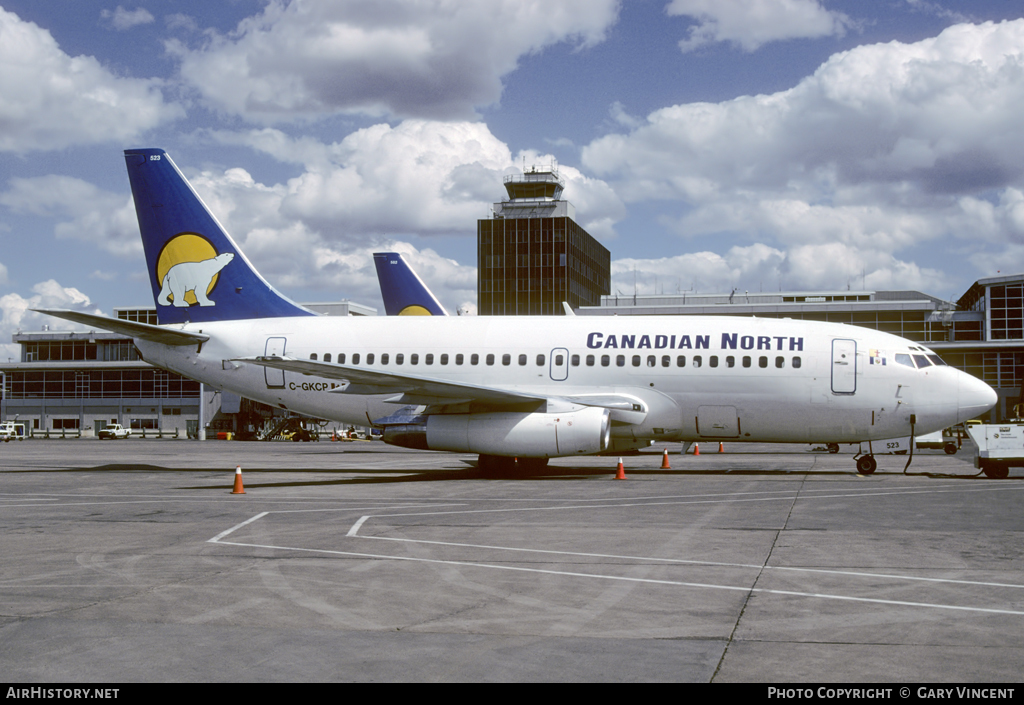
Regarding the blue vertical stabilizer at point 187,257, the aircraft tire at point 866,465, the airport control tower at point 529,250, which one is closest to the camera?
the aircraft tire at point 866,465

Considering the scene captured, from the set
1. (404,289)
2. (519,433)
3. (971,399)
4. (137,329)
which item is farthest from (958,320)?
(137,329)

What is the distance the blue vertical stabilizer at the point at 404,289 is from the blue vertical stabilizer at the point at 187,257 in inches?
539

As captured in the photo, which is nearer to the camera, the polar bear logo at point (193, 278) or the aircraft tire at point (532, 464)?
the aircraft tire at point (532, 464)

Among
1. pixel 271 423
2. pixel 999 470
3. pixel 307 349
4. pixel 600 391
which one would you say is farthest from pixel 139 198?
pixel 271 423

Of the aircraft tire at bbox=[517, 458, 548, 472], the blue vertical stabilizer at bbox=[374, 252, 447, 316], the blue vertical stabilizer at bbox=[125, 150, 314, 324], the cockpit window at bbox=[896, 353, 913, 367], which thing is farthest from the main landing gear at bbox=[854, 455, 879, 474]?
the blue vertical stabilizer at bbox=[374, 252, 447, 316]

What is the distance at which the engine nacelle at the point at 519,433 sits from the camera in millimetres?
23672

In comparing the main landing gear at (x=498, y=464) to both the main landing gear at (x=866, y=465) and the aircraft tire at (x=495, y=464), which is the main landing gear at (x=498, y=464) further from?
the main landing gear at (x=866, y=465)

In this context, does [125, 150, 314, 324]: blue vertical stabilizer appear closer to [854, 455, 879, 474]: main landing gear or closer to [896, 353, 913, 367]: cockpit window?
[854, 455, 879, 474]: main landing gear

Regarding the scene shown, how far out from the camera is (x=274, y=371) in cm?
2783

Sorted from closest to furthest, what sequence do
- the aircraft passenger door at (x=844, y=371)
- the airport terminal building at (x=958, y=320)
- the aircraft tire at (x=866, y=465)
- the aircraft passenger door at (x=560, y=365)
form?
the aircraft passenger door at (x=844, y=371), the aircraft tire at (x=866, y=465), the aircraft passenger door at (x=560, y=365), the airport terminal building at (x=958, y=320)

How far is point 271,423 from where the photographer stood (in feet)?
304

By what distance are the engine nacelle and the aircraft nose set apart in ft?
31.3

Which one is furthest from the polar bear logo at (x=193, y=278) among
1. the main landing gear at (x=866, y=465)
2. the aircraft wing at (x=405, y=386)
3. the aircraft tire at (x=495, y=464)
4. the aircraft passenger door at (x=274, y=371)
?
the main landing gear at (x=866, y=465)
